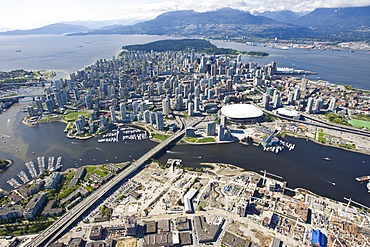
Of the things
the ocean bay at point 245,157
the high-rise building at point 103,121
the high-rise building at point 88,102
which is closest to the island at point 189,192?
the high-rise building at point 103,121

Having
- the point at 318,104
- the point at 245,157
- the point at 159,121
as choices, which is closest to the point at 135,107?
the point at 159,121

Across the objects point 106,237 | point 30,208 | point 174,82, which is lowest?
point 106,237

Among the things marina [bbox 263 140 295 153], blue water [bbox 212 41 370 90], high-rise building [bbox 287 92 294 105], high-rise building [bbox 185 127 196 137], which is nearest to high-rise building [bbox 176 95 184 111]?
high-rise building [bbox 185 127 196 137]

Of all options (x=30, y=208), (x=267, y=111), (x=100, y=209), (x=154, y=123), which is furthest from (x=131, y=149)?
(x=267, y=111)

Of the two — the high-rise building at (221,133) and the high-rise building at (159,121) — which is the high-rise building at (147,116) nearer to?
the high-rise building at (159,121)

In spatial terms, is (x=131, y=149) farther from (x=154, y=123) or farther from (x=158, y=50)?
(x=158, y=50)

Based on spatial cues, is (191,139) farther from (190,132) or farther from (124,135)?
(124,135)

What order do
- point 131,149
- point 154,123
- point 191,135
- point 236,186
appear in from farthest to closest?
point 154,123
point 191,135
point 131,149
point 236,186
